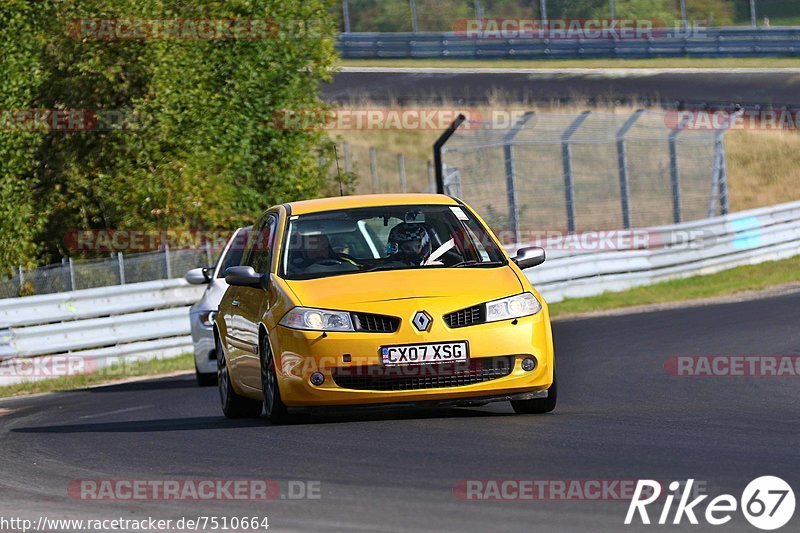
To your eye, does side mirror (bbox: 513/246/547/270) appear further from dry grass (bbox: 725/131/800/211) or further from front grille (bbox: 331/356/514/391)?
dry grass (bbox: 725/131/800/211)

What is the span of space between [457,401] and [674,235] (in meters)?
16.7

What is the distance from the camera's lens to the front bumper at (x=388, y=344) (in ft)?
30.3

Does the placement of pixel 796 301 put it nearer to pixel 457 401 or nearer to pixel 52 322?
pixel 52 322

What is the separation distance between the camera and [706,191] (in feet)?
127

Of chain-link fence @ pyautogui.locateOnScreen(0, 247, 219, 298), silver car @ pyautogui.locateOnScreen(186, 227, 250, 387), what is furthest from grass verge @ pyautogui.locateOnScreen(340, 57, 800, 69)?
→ silver car @ pyautogui.locateOnScreen(186, 227, 250, 387)

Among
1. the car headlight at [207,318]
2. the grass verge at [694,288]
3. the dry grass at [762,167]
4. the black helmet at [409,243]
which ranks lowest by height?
the dry grass at [762,167]

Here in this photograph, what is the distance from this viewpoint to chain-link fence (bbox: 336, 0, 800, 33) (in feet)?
141

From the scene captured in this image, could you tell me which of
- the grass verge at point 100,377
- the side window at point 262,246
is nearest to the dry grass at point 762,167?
the grass verge at point 100,377

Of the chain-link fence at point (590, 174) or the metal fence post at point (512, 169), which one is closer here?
the metal fence post at point (512, 169)

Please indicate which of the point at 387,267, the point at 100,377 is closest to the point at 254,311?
the point at 387,267

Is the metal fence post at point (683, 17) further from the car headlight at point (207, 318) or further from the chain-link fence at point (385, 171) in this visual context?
the car headlight at point (207, 318)

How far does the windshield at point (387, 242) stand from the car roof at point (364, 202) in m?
0.04

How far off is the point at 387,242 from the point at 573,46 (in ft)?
121

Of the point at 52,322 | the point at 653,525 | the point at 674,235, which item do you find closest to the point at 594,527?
the point at 653,525
